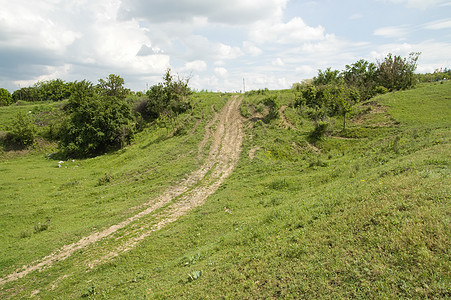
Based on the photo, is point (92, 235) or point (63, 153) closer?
point (92, 235)

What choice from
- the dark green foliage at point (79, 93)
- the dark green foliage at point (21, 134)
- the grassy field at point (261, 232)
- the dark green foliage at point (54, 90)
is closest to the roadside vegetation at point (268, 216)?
the grassy field at point (261, 232)

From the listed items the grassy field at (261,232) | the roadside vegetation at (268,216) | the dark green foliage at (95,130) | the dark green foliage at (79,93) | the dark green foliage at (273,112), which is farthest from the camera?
the dark green foliage at (79,93)

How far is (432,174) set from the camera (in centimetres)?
812

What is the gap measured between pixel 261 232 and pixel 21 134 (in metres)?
43.4

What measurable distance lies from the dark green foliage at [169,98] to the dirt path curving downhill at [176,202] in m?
12.7

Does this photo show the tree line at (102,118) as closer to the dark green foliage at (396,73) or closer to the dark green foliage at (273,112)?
the dark green foliage at (273,112)

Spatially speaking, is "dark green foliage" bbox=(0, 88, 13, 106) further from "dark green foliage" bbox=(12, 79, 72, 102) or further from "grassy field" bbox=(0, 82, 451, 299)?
"grassy field" bbox=(0, 82, 451, 299)

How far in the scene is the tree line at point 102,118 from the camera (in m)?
33.6

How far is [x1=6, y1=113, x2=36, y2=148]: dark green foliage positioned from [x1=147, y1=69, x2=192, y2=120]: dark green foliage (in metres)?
18.6

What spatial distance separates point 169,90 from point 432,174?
131ft

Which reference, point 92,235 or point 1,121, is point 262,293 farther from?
point 1,121

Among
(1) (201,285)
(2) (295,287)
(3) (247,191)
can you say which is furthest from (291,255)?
(3) (247,191)

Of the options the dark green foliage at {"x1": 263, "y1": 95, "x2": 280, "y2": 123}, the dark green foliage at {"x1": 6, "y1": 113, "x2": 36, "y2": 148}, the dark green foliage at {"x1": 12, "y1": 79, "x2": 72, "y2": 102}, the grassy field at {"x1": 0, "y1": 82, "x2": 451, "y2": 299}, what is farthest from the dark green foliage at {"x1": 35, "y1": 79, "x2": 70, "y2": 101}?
the dark green foliage at {"x1": 263, "y1": 95, "x2": 280, "y2": 123}

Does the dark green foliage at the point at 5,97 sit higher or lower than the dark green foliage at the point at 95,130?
higher
